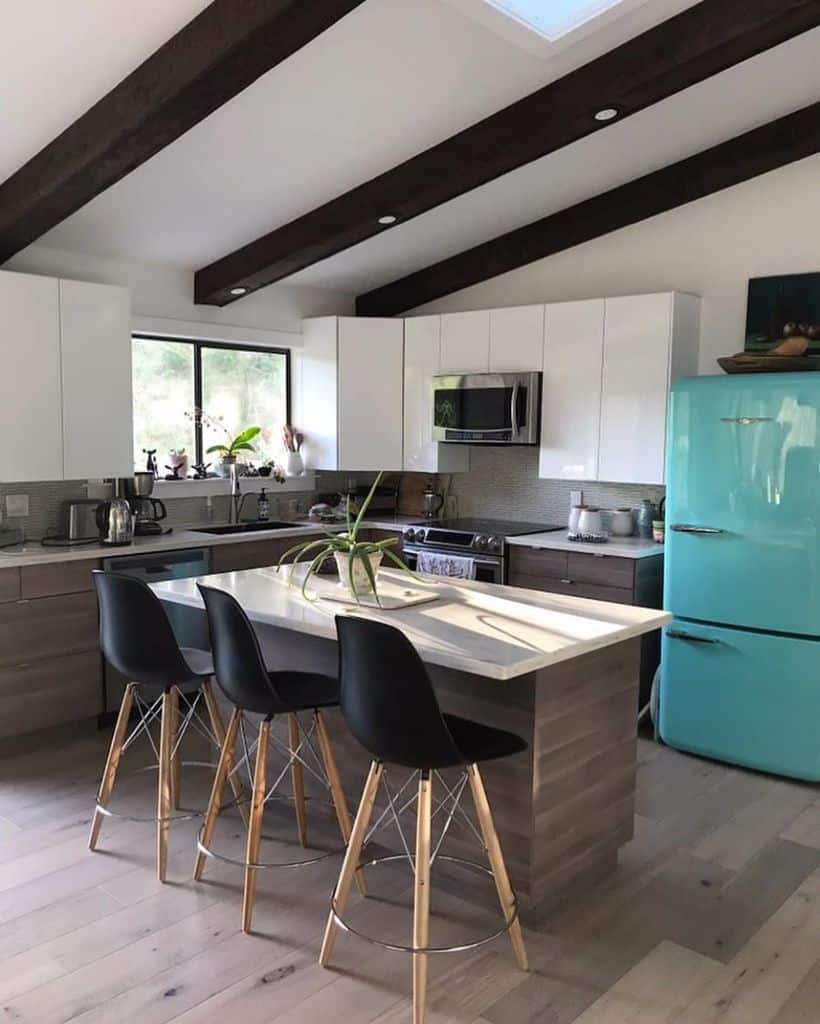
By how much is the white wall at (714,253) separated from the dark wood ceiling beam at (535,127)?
1187 mm

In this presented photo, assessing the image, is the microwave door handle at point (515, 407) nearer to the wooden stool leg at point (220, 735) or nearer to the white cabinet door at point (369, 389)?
the white cabinet door at point (369, 389)

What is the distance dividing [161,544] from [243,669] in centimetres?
191

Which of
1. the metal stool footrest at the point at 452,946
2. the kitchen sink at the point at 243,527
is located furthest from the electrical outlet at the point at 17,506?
the metal stool footrest at the point at 452,946

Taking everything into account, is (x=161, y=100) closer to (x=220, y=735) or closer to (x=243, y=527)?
(x=220, y=735)

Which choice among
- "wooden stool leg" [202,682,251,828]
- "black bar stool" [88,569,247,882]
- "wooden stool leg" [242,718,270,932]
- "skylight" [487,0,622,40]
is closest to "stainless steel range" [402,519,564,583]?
"wooden stool leg" [202,682,251,828]

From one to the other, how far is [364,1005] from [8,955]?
102 cm

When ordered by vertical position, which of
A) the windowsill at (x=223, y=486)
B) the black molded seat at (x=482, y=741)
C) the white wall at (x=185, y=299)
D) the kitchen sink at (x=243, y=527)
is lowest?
the black molded seat at (x=482, y=741)

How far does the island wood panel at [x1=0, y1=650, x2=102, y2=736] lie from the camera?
3.85 meters

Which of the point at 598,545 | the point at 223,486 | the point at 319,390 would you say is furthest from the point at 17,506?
the point at 598,545

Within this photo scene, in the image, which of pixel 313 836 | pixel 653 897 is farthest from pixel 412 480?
pixel 653 897

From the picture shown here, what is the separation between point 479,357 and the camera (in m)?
5.14

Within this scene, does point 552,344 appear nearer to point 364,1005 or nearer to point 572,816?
point 572,816

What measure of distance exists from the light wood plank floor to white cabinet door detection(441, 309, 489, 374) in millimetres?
2757

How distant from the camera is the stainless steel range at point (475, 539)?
4.68 metres
